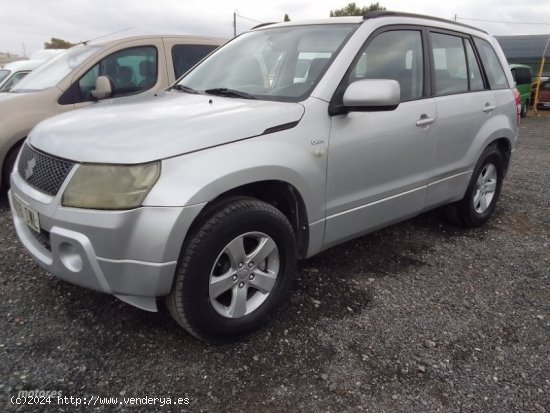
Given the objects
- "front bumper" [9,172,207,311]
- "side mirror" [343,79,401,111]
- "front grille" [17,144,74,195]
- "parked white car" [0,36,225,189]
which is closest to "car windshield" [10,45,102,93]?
"parked white car" [0,36,225,189]

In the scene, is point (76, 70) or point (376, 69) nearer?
point (376, 69)

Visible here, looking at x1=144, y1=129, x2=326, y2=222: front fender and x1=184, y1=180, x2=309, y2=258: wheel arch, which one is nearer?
x1=144, y1=129, x2=326, y2=222: front fender

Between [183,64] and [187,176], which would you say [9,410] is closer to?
[187,176]

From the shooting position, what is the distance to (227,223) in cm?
220

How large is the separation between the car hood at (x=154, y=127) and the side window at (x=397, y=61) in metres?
0.67

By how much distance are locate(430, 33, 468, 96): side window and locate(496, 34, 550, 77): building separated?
62.3 feet

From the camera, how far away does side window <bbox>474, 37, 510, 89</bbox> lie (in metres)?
4.05

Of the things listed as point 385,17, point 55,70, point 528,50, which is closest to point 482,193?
point 385,17

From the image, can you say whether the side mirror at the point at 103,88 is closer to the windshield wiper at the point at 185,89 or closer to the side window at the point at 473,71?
the windshield wiper at the point at 185,89

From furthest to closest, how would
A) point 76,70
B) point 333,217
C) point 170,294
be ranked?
point 76,70 → point 333,217 → point 170,294

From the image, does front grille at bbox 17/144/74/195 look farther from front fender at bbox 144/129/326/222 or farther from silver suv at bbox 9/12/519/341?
front fender at bbox 144/129/326/222

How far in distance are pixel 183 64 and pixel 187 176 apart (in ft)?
12.6

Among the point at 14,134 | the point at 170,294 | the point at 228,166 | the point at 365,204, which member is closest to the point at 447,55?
the point at 365,204

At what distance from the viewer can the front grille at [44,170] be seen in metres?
2.19
